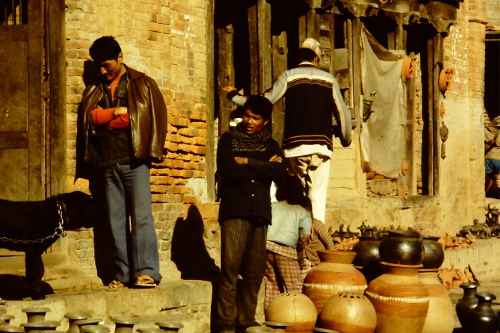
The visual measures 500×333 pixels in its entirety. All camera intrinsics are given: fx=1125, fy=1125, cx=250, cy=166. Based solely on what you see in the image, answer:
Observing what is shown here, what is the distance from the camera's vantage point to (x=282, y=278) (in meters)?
9.64

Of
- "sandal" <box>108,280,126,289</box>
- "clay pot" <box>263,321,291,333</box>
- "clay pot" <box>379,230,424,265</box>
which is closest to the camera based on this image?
"clay pot" <box>263,321,291,333</box>

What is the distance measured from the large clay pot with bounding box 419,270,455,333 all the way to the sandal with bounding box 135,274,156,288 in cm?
232

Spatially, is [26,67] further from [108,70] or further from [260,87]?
[260,87]

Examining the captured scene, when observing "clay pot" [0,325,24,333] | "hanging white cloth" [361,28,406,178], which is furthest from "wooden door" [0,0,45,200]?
"hanging white cloth" [361,28,406,178]

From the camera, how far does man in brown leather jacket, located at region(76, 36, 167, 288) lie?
9.12 metres

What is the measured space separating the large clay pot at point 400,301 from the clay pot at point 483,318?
1.90 feet

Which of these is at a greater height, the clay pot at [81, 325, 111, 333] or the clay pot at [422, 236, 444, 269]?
the clay pot at [422, 236, 444, 269]

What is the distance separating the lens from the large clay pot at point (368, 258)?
10141mm

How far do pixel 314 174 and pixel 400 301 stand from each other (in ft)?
5.68

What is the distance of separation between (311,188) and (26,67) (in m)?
2.84

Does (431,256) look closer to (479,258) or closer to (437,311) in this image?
(437,311)

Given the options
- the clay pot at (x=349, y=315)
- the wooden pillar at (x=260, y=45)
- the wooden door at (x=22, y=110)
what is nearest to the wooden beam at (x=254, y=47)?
the wooden pillar at (x=260, y=45)

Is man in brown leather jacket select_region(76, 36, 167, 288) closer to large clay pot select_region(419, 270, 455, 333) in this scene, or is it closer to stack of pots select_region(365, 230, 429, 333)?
stack of pots select_region(365, 230, 429, 333)

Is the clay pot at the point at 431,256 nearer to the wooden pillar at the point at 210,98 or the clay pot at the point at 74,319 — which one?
the wooden pillar at the point at 210,98
